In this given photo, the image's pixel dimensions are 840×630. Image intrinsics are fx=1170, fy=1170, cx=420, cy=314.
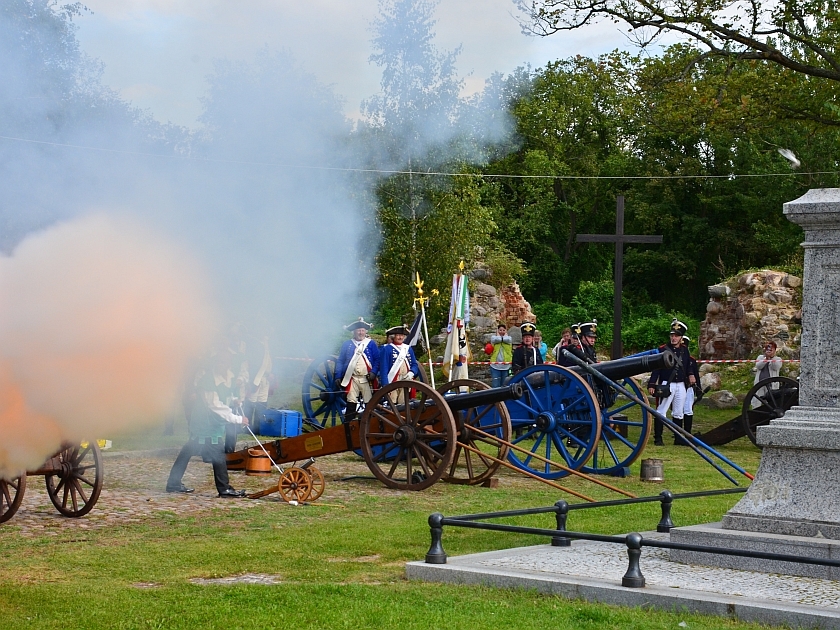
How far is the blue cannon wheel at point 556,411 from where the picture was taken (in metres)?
13.0

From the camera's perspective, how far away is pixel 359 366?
51.1ft

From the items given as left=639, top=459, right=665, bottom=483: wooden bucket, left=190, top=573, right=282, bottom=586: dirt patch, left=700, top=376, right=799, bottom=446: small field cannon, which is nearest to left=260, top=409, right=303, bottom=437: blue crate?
left=639, top=459, right=665, bottom=483: wooden bucket

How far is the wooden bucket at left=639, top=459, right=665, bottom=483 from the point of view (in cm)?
1292

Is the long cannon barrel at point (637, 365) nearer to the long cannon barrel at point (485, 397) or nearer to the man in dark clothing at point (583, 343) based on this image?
the long cannon barrel at point (485, 397)

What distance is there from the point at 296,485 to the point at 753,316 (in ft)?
51.9

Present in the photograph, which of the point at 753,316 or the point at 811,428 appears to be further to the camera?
the point at 753,316

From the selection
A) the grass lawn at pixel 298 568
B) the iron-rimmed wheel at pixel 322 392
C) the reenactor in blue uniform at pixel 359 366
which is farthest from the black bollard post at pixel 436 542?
the iron-rimmed wheel at pixel 322 392

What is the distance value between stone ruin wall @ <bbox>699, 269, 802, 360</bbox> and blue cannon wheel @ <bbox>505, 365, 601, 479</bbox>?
1087cm

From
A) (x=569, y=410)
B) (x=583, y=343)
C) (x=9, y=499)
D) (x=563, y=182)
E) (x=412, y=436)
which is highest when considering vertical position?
(x=563, y=182)

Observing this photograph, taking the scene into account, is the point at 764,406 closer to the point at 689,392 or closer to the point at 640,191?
the point at 689,392

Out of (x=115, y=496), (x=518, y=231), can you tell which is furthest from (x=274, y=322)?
(x=518, y=231)

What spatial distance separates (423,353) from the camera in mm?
28141

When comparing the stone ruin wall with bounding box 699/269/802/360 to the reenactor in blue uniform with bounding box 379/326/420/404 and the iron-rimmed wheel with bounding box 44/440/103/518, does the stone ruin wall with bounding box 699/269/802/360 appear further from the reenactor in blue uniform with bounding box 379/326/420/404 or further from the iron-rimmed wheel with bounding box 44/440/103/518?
the iron-rimmed wheel with bounding box 44/440/103/518

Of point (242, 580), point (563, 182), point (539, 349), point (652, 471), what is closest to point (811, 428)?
point (242, 580)
